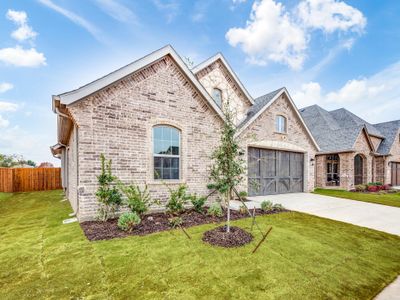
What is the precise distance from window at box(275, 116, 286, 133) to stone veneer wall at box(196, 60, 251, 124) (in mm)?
2327

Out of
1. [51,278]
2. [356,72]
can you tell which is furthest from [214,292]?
[356,72]

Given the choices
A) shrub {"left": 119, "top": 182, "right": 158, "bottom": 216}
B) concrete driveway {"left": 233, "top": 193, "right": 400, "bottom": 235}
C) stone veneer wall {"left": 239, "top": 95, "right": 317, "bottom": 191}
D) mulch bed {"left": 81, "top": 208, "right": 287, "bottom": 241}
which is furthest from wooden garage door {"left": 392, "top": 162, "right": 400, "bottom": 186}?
shrub {"left": 119, "top": 182, "right": 158, "bottom": 216}

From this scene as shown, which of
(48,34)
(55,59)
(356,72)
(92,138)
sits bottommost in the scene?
(92,138)

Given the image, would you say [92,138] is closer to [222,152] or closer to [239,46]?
[222,152]

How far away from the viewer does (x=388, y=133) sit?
867 inches

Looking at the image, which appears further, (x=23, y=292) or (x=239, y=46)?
(x=239, y=46)

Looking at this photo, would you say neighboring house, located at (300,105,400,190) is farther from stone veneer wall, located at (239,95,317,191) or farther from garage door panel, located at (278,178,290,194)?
garage door panel, located at (278,178,290,194)

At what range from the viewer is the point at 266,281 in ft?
9.75

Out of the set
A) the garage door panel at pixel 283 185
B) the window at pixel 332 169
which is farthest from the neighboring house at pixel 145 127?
the window at pixel 332 169

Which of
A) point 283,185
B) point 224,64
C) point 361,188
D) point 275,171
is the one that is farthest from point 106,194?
point 361,188

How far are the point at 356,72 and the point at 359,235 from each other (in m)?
17.9

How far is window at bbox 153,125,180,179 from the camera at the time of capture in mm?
7168

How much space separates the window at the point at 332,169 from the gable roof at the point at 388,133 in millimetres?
8063

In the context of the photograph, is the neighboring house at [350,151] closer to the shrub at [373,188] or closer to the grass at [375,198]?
the shrub at [373,188]
